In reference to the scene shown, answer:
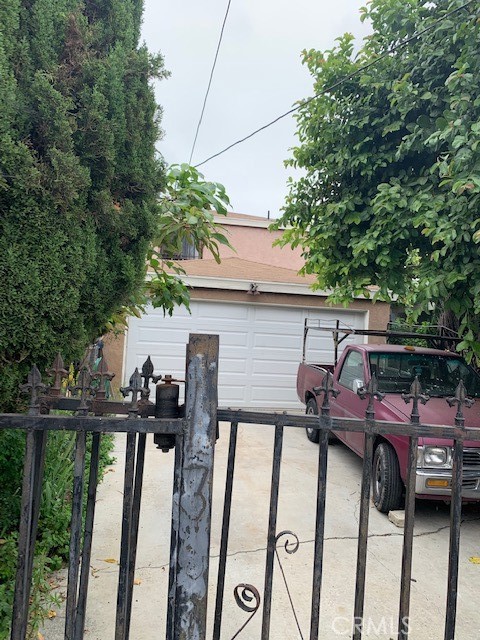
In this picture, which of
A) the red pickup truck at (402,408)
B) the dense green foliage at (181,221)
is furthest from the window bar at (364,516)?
the dense green foliage at (181,221)

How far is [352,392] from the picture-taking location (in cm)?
521

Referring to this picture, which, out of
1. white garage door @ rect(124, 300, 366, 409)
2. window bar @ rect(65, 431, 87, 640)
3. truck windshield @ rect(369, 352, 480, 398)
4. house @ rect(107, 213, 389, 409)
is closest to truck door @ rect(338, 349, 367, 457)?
truck windshield @ rect(369, 352, 480, 398)

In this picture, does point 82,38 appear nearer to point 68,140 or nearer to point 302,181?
point 68,140

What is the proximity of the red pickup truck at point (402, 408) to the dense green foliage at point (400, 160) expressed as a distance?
693 mm

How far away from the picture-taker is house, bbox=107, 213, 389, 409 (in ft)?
28.5

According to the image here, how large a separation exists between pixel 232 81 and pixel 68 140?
7.66m

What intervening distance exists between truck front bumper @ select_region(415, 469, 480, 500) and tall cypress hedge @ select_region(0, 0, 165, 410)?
314 cm

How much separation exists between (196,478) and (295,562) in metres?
2.20

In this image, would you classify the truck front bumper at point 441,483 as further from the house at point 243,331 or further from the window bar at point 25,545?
the house at point 243,331

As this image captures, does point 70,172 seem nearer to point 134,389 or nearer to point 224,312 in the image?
point 134,389

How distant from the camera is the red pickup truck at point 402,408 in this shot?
365 cm

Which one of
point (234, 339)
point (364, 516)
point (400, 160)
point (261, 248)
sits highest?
point (261, 248)

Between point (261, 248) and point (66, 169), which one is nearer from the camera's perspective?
point (66, 169)
